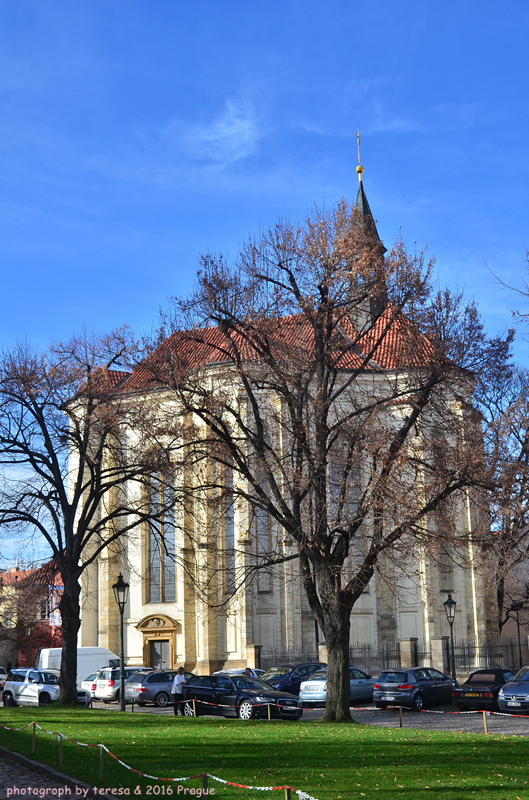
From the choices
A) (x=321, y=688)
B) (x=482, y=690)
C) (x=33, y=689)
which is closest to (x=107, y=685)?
(x=33, y=689)

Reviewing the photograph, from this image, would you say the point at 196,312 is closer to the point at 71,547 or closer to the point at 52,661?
the point at 71,547

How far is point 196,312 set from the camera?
23.7 metres

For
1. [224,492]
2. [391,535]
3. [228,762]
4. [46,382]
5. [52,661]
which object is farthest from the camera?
[52,661]

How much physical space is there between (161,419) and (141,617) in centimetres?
2616

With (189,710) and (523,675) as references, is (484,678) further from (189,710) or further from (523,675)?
(189,710)

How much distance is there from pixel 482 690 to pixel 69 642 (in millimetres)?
13931

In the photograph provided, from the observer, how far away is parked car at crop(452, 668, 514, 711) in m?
28.9

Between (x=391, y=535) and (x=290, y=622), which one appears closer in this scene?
(x=391, y=535)

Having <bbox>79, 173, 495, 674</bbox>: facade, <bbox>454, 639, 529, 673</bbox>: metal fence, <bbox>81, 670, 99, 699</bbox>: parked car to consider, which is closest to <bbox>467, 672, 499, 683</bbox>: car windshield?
<bbox>79, 173, 495, 674</bbox>: facade

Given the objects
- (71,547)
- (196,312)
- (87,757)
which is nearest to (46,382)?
(71,547)

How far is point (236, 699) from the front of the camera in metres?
27.2

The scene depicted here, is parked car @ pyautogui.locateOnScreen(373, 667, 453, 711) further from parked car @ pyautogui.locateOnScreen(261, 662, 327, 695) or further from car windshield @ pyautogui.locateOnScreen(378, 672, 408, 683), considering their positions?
parked car @ pyautogui.locateOnScreen(261, 662, 327, 695)

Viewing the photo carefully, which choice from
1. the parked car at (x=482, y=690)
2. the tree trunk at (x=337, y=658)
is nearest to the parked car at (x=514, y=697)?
the parked car at (x=482, y=690)

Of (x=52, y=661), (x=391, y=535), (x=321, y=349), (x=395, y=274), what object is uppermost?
(x=395, y=274)
